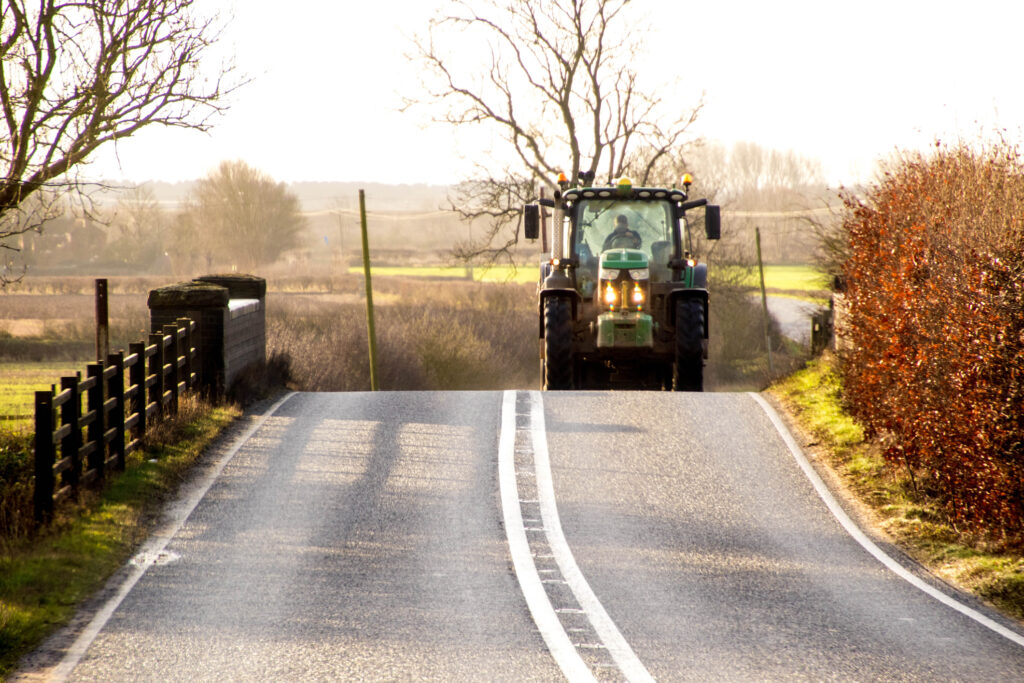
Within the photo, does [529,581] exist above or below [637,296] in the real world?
below

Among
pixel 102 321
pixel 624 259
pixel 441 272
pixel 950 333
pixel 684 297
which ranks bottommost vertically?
pixel 950 333

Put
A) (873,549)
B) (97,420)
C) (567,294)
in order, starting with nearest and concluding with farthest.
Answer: (873,549) < (97,420) < (567,294)

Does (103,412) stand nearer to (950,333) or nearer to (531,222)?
(531,222)

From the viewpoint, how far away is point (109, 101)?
16.6m

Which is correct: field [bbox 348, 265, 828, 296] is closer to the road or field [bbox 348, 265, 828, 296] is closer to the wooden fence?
the wooden fence

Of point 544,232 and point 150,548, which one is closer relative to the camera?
point 150,548

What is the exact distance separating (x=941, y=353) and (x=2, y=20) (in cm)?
1374

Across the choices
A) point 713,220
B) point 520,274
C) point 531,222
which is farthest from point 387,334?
point 520,274

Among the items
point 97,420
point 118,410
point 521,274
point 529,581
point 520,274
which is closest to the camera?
point 529,581

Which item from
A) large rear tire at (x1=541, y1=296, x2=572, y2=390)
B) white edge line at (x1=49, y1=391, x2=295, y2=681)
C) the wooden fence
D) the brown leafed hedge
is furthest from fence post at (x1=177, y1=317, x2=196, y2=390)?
the brown leafed hedge

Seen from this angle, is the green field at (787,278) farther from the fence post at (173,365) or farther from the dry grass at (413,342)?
the fence post at (173,365)

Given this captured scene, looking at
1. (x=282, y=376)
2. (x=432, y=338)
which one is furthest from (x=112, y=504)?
(x=432, y=338)

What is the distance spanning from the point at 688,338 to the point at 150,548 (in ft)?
29.0

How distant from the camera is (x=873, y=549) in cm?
909
